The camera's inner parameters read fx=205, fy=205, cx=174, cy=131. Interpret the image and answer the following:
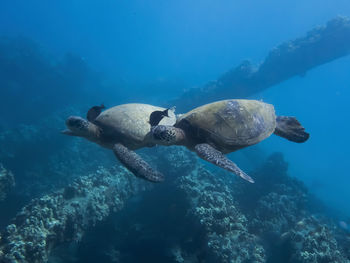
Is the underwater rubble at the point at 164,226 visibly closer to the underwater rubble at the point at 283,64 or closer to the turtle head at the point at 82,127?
the turtle head at the point at 82,127

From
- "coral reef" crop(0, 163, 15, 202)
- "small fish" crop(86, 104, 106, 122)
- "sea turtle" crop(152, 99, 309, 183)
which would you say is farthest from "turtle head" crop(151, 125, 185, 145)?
"coral reef" crop(0, 163, 15, 202)

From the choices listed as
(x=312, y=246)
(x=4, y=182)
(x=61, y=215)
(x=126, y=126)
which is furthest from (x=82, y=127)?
(x=312, y=246)

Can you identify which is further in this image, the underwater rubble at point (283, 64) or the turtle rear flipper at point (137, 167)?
the underwater rubble at point (283, 64)

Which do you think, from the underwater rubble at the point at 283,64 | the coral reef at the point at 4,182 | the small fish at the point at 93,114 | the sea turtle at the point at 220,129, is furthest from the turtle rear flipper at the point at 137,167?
the underwater rubble at the point at 283,64

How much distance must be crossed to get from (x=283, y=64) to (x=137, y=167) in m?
21.8

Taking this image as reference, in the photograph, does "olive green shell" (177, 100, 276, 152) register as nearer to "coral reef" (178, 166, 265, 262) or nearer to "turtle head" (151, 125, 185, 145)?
"turtle head" (151, 125, 185, 145)

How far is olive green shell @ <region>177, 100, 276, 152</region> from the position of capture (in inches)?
157

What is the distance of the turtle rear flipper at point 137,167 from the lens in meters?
3.80

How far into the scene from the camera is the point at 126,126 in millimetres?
4867

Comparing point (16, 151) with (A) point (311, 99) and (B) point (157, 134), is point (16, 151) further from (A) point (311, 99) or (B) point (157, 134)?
(A) point (311, 99)

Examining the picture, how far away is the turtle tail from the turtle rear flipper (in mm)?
3167

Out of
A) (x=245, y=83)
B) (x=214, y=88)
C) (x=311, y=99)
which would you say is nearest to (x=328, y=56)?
(x=245, y=83)

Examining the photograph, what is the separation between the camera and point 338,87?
146 meters

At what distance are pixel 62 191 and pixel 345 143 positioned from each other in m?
144
